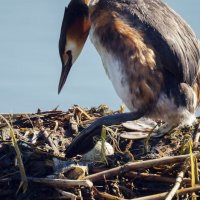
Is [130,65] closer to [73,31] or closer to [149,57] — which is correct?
[149,57]

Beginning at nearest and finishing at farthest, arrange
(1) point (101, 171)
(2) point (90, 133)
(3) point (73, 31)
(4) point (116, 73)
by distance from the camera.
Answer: (1) point (101, 171), (2) point (90, 133), (4) point (116, 73), (3) point (73, 31)

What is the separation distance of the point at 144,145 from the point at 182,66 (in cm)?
64

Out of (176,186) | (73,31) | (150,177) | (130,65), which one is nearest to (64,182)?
(150,177)

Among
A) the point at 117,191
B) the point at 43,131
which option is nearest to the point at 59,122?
the point at 43,131

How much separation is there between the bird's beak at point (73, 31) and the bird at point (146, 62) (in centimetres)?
24

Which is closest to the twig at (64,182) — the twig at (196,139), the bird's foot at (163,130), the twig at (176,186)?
the twig at (176,186)

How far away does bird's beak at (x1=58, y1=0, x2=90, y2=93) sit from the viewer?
17.6ft

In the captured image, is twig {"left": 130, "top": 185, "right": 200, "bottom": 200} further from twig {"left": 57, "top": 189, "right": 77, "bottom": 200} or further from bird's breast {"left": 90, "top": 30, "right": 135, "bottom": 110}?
bird's breast {"left": 90, "top": 30, "right": 135, "bottom": 110}

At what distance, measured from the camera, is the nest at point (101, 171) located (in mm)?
3992

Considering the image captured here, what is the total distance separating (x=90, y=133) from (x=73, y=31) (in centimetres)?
108

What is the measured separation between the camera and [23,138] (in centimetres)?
483

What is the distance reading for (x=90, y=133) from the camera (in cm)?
475

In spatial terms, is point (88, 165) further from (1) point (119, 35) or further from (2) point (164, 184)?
(1) point (119, 35)

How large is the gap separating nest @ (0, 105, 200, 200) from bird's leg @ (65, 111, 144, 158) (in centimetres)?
7
